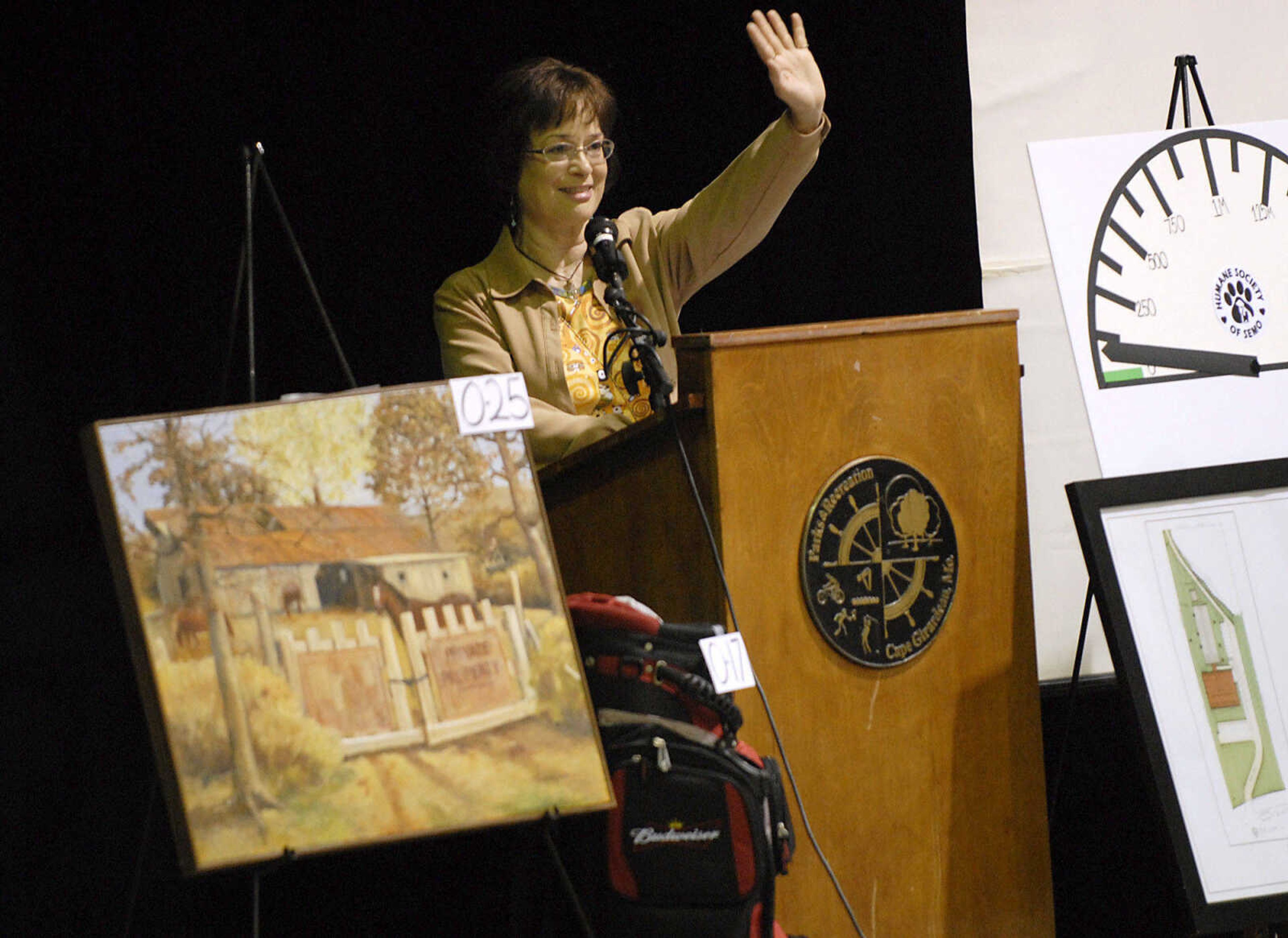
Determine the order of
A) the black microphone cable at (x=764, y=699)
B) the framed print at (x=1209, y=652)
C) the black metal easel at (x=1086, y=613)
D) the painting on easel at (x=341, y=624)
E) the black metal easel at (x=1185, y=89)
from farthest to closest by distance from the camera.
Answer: the black metal easel at (x=1185, y=89), the black metal easel at (x=1086, y=613), the framed print at (x=1209, y=652), the black microphone cable at (x=764, y=699), the painting on easel at (x=341, y=624)

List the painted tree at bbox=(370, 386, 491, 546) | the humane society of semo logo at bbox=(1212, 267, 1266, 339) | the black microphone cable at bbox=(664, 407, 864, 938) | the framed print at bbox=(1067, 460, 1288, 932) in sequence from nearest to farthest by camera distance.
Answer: the painted tree at bbox=(370, 386, 491, 546), the black microphone cable at bbox=(664, 407, 864, 938), the framed print at bbox=(1067, 460, 1288, 932), the humane society of semo logo at bbox=(1212, 267, 1266, 339)

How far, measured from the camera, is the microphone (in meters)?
1.69

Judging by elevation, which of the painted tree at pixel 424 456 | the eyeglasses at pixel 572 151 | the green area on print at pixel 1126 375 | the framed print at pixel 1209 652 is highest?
the eyeglasses at pixel 572 151

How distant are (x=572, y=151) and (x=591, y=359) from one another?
0.36 meters

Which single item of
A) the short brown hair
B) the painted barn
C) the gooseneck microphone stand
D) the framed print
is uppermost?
the short brown hair

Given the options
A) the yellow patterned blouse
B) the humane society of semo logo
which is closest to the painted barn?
the yellow patterned blouse

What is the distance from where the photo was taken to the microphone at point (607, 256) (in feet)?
5.53

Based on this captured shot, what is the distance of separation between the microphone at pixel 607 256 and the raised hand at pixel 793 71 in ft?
1.80

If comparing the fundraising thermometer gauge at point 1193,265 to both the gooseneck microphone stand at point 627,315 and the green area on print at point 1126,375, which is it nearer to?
the green area on print at point 1126,375

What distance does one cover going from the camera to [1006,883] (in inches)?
70.7

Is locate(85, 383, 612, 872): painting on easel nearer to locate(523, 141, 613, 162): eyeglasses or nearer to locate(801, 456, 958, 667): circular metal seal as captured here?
locate(801, 456, 958, 667): circular metal seal

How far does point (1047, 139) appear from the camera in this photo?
111 inches

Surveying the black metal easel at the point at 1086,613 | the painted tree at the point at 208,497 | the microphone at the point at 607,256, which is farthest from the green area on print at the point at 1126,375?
the painted tree at the point at 208,497

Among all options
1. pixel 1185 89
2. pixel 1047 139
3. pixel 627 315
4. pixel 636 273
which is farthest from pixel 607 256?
pixel 1047 139
